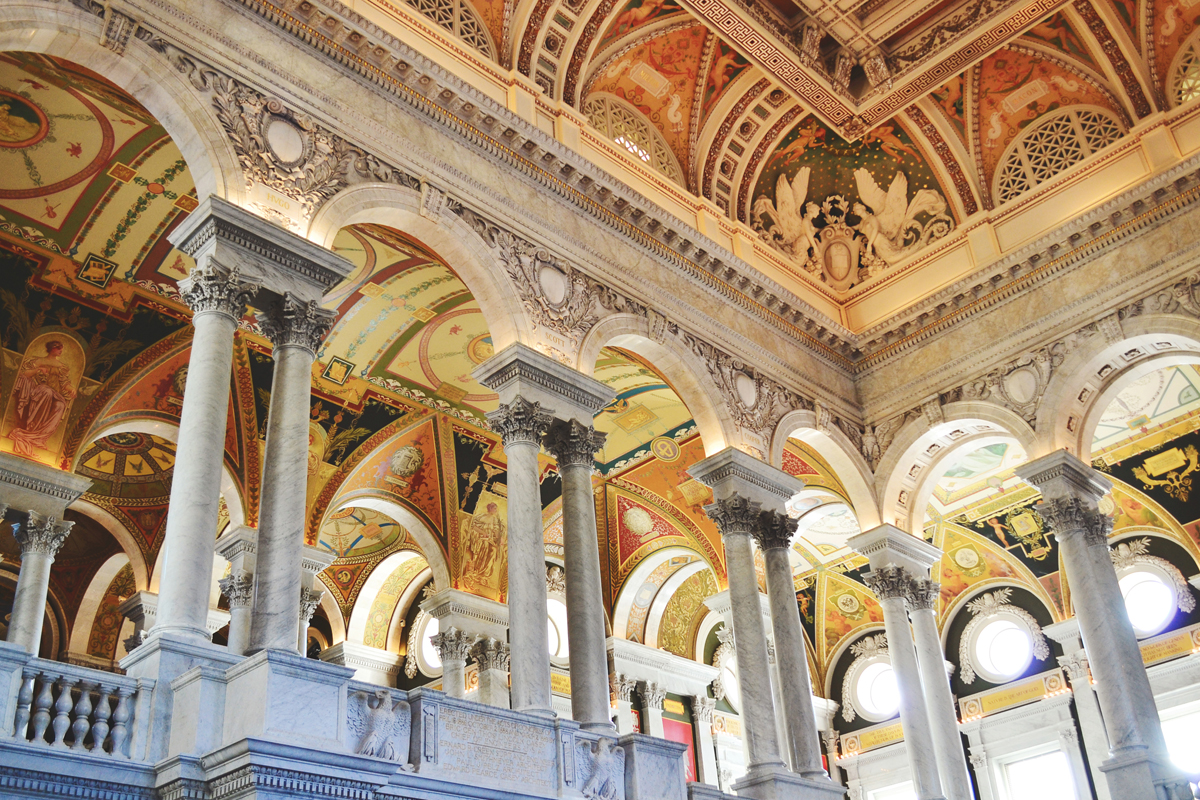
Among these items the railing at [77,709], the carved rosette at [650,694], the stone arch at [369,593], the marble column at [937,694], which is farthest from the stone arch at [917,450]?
the railing at [77,709]

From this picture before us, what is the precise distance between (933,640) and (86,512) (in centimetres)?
1166

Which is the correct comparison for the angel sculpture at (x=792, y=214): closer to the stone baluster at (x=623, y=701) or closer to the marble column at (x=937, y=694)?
the marble column at (x=937, y=694)

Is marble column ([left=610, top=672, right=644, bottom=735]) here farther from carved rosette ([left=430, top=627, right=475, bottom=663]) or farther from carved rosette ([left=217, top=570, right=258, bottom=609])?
carved rosette ([left=217, top=570, right=258, bottom=609])

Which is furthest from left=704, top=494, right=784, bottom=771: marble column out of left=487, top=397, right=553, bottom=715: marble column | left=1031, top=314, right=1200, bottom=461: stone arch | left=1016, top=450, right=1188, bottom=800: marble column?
left=1031, top=314, right=1200, bottom=461: stone arch

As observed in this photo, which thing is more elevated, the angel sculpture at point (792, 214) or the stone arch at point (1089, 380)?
the angel sculpture at point (792, 214)

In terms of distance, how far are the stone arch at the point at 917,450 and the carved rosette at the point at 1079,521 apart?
4.49 ft

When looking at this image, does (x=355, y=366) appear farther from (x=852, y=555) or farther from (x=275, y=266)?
(x=852, y=555)

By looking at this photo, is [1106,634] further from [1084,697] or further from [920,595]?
[1084,697]

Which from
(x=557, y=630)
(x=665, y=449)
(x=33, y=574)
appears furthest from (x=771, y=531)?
(x=33, y=574)

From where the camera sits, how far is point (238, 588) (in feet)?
42.3

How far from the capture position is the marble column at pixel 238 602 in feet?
41.5

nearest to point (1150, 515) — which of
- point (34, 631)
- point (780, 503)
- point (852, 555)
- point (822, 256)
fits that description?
point (852, 555)

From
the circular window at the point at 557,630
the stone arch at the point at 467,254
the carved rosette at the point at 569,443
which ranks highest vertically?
the stone arch at the point at 467,254

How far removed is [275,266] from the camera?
8.88 metres
